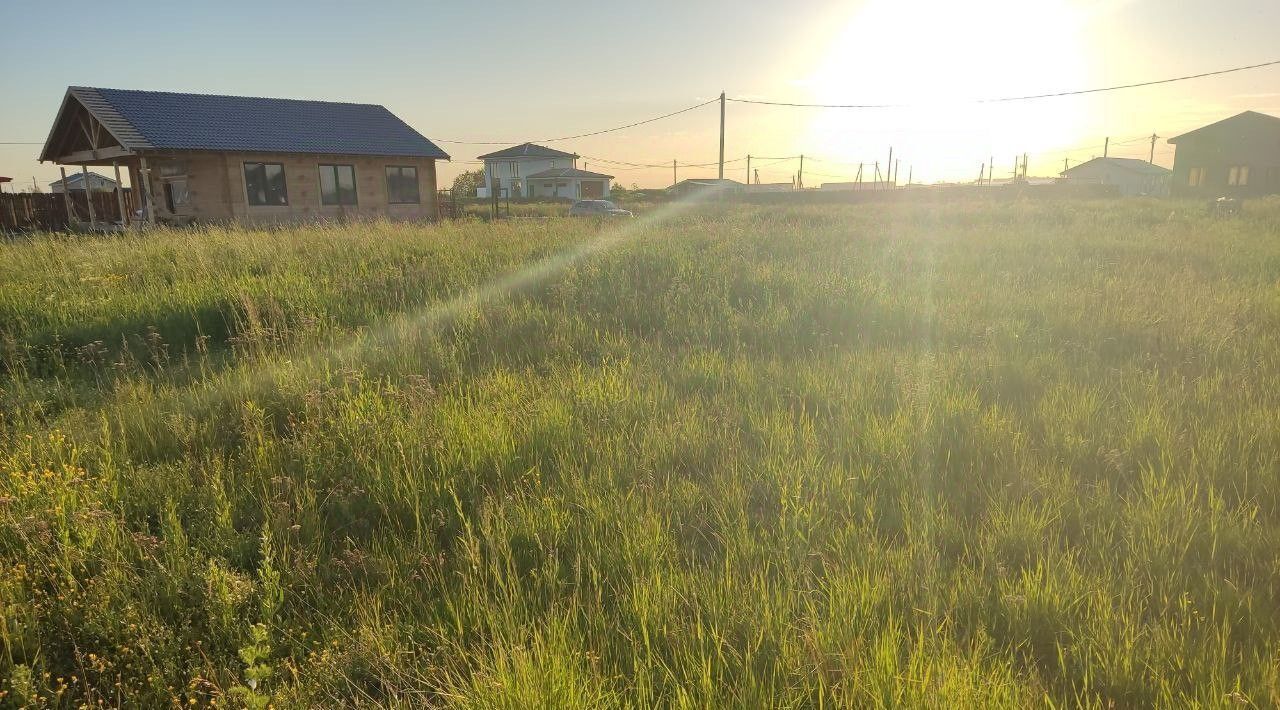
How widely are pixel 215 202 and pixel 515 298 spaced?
66.2ft

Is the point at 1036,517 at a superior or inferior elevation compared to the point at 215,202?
inferior

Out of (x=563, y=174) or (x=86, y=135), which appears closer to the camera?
(x=86, y=135)

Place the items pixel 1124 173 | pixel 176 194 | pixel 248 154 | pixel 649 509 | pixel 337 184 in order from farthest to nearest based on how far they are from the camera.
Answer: pixel 1124 173, pixel 337 184, pixel 176 194, pixel 248 154, pixel 649 509

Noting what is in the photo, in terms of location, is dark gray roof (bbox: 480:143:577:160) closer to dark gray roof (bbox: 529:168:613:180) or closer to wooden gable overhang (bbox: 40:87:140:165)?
dark gray roof (bbox: 529:168:613:180)

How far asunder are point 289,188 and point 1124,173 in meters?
85.4

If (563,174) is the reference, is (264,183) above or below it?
below

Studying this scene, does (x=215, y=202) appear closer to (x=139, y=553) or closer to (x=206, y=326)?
(x=206, y=326)

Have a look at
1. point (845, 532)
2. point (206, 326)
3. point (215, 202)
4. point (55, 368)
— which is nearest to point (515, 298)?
point (206, 326)

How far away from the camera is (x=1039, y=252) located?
1030 cm

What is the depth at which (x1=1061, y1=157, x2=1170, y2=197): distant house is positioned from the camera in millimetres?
68250

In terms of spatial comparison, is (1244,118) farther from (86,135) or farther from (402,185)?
(86,135)

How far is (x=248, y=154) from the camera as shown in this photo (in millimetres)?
21672

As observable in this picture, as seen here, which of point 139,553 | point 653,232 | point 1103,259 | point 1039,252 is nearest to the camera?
point 139,553

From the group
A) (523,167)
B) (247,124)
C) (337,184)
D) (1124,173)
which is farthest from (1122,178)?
(247,124)
